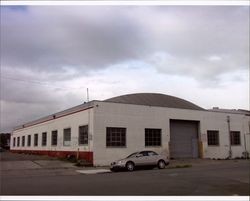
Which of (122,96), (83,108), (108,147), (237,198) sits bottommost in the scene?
(237,198)

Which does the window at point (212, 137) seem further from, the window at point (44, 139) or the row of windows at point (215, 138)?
the window at point (44, 139)

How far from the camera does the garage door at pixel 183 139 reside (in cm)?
3641

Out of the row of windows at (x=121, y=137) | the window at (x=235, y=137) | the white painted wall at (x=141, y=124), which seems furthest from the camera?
the window at (x=235, y=137)

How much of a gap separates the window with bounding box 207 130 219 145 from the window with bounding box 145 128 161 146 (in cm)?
710

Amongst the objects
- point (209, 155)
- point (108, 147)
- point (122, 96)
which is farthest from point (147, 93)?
point (108, 147)

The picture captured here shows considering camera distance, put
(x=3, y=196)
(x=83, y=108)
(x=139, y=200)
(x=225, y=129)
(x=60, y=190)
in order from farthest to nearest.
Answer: (x=225, y=129)
(x=83, y=108)
(x=60, y=190)
(x=3, y=196)
(x=139, y=200)

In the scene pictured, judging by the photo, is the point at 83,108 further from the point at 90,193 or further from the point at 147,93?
the point at 90,193

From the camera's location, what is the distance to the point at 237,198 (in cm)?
1102

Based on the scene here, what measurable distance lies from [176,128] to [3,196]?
27.1m

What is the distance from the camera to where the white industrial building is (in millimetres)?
31219

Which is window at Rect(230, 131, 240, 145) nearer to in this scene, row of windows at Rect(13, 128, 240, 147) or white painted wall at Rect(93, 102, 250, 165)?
row of windows at Rect(13, 128, 240, 147)

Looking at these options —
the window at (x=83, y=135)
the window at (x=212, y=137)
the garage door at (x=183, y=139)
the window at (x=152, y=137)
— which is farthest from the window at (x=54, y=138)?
the window at (x=212, y=137)

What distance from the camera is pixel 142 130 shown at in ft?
110

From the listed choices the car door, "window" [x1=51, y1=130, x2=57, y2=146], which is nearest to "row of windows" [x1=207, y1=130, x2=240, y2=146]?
the car door
